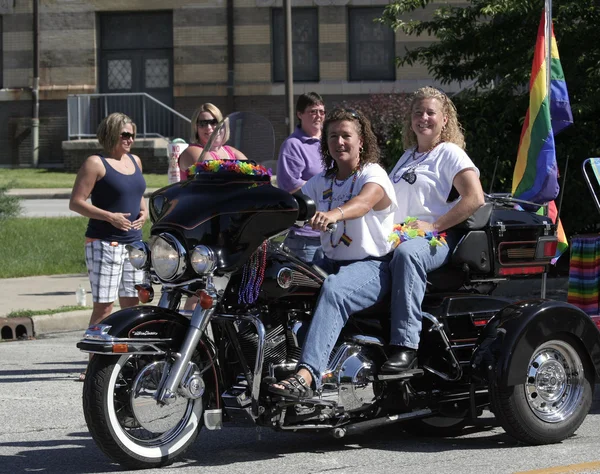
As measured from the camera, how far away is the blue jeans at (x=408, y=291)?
627 cm

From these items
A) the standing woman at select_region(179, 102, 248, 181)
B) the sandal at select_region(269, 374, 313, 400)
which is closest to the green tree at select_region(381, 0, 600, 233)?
the standing woman at select_region(179, 102, 248, 181)

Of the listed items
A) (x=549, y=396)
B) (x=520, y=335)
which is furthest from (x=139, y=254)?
(x=549, y=396)

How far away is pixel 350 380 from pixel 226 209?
1.07 meters

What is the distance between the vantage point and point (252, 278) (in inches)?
236

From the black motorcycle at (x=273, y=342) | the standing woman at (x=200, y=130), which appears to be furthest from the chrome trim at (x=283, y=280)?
the standing woman at (x=200, y=130)

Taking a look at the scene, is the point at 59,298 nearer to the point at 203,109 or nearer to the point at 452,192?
the point at 203,109

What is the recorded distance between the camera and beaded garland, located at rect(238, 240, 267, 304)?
598cm

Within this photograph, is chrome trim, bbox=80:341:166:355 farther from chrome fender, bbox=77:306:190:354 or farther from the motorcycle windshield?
the motorcycle windshield

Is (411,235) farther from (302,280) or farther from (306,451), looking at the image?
(306,451)

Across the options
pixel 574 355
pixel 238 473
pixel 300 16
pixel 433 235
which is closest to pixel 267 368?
pixel 238 473

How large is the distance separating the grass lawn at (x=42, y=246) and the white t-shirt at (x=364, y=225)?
994cm

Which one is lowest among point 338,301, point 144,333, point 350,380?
point 350,380

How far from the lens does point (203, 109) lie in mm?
8797

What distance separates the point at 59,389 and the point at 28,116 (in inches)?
1064
